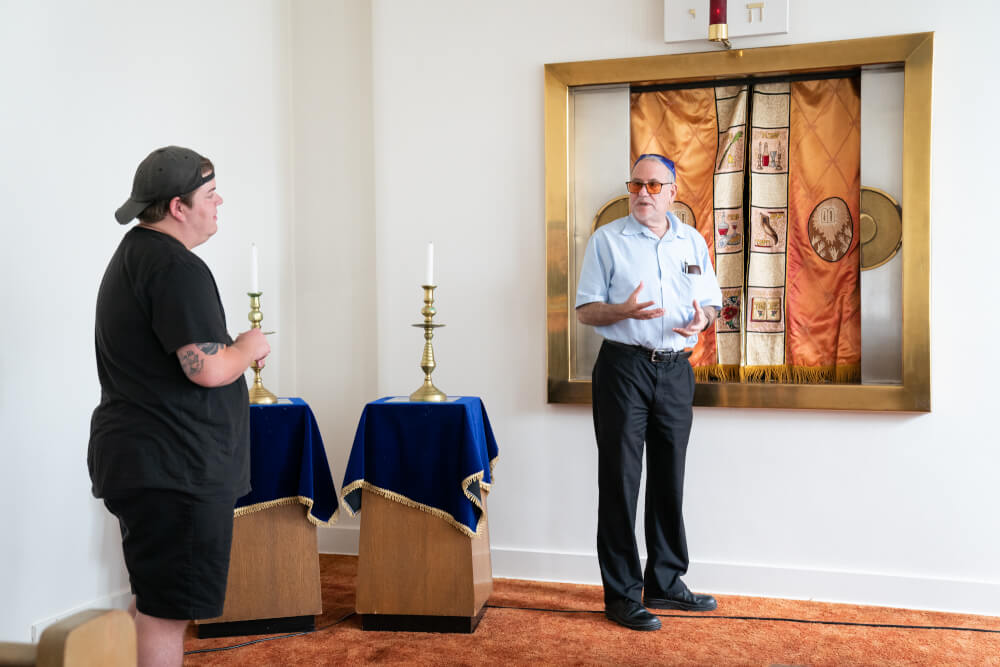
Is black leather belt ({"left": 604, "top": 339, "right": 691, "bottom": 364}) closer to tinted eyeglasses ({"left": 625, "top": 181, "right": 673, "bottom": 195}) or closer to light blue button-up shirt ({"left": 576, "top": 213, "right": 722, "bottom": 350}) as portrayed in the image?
light blue button-up shirt ({"left": 576, "top": 213, "right": 722, "bottom": 350})

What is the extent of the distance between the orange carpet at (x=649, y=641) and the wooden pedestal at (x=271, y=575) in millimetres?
67

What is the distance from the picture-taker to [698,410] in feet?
11.3

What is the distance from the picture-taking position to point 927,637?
286 centimetres

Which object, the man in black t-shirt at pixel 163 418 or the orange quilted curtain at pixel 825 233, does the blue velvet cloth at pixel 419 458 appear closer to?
the man in black t-shirt at pixel 163 418

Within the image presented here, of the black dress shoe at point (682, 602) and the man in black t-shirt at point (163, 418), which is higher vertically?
the man in black t-shirt at point (163, 418)

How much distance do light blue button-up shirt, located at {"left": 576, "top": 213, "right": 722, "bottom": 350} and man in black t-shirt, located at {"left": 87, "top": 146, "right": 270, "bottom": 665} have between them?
5.14 feet

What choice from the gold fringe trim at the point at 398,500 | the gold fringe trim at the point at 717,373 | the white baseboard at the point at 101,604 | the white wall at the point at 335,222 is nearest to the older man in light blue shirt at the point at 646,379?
the gold fringe trim at the point at 717,373

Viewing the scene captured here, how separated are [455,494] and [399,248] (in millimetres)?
1287

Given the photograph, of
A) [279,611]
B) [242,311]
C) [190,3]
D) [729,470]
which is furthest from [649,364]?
[190,3]

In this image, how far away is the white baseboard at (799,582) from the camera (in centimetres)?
314

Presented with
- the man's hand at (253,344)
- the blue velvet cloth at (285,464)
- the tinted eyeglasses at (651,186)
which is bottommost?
the blue velvet cloth at (285,464)

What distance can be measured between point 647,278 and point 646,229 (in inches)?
7.6

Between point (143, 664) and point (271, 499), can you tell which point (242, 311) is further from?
point (143, 664)

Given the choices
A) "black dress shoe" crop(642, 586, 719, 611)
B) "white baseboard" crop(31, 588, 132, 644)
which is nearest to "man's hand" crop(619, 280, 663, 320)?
"black dress shoe" crop(642, 586, 719, 611)
